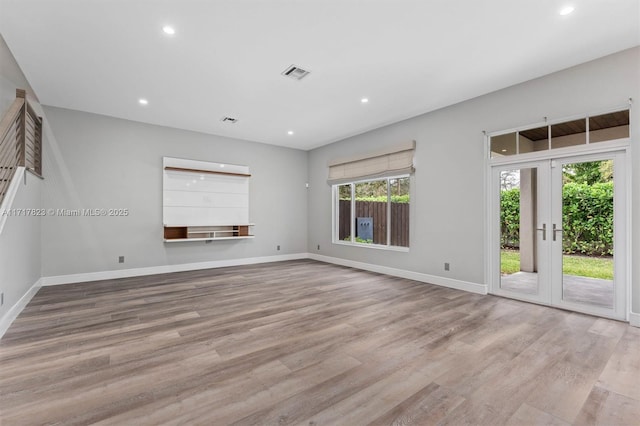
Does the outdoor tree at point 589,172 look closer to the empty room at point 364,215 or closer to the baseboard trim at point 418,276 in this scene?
the empty room at point 364,215

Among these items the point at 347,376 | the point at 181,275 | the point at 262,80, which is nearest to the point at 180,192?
the point at 181,275

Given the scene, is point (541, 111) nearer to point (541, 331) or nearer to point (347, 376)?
point (541, 331)

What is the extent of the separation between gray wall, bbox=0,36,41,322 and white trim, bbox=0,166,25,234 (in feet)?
0.62

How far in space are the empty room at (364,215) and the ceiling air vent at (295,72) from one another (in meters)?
0.04

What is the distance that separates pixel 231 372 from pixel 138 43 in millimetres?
3288

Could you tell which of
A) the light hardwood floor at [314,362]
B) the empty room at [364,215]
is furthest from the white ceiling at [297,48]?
the light hardwood floor at [314,362]

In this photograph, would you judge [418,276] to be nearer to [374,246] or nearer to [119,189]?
[374,246]

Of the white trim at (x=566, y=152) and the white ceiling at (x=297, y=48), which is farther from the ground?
the white ceiling at (x=297, y=48)

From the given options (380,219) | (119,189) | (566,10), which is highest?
(566,10)

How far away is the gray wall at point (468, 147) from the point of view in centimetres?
328

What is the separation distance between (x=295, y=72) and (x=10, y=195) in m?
3.24

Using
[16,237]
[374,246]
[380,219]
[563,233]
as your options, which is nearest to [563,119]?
[563,233]

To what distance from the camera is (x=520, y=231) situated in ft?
13.3

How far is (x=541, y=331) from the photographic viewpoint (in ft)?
9.75
